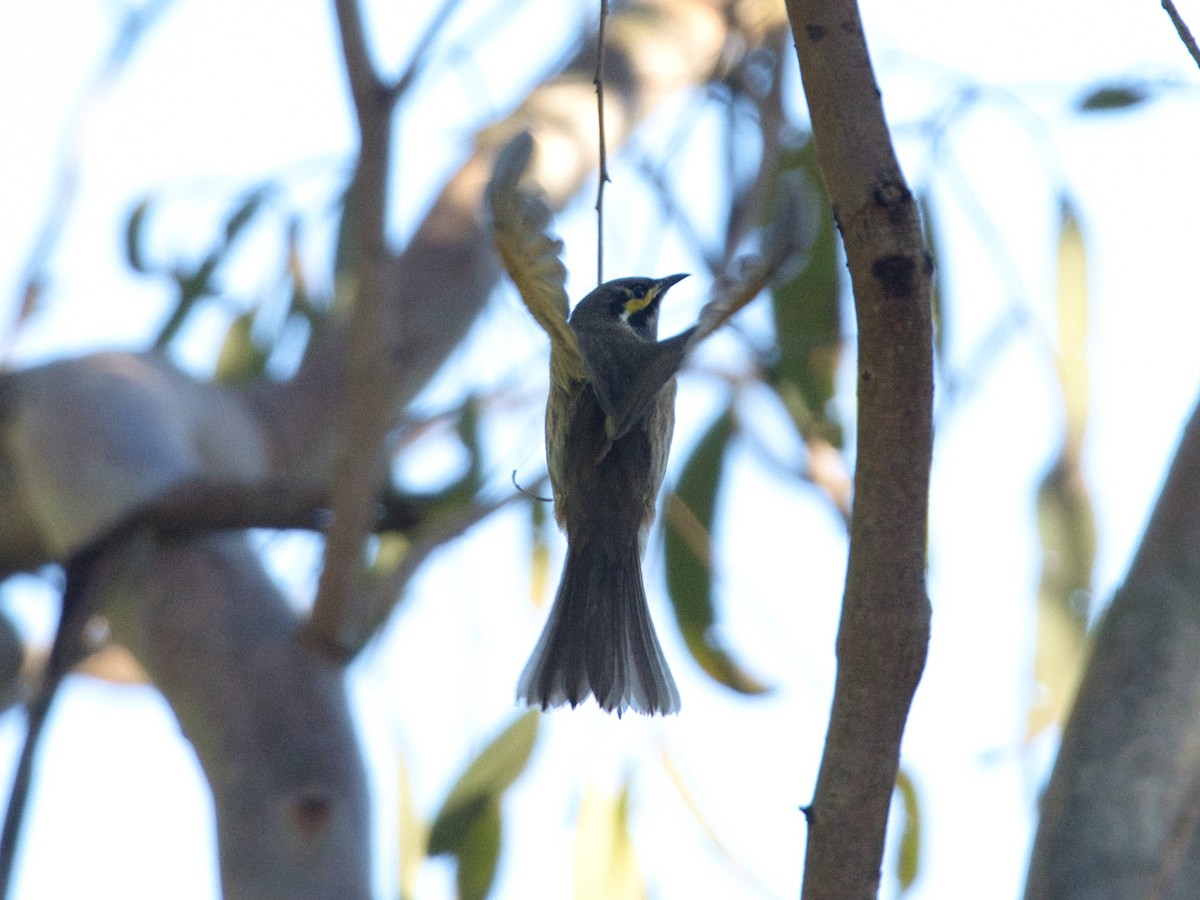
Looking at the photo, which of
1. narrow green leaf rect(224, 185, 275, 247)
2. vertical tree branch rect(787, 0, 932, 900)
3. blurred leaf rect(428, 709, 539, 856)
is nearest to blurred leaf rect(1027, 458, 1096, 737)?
blurred leaf rect(428, 709, 539, 856)

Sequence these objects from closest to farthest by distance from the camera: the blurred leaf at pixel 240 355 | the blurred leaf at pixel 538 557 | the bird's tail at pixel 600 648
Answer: the bird's tail at pixel 600 648 < the blurred leaf at pixel 538 557 < the blurred leaf at pixel 240 355

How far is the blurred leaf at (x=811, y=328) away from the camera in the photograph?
2.87m

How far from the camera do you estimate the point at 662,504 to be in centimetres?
288

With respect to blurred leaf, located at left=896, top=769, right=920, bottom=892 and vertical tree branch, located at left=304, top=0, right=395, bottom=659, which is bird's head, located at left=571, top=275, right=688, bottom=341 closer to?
vertical tree branch, located at left=304, top=0, right=395, bottom=659

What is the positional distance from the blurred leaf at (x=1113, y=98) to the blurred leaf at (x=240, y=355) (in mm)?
1876

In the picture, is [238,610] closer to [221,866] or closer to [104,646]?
[221,866]

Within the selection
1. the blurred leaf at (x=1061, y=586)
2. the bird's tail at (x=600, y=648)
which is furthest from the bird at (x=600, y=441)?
the blurred leaf at (x=1061, y=586)

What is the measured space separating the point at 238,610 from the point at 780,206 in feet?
A: 4.46

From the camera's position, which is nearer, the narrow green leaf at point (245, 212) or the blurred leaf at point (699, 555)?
the blurred leaf at point (699, 555)

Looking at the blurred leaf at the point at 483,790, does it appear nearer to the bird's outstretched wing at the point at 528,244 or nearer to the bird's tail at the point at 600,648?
the bird's tail at the point at 600,648

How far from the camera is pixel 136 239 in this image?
3.31 meters

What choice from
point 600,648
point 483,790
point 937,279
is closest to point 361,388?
point 600,648

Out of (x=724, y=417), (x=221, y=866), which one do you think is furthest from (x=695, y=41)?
(x=221, y=866)

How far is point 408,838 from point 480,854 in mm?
227
